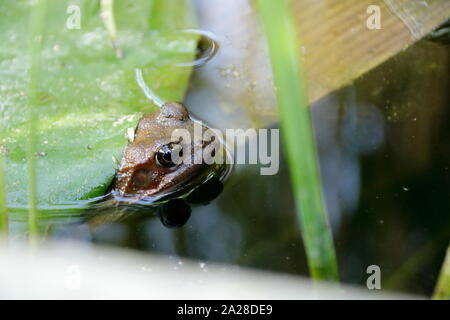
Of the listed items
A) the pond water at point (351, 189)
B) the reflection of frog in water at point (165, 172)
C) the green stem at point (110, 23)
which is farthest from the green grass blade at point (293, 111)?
the green stem at point (110, 23)

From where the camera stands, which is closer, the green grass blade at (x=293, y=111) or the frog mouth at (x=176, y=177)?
the green grass blade at (x=293, y=111)

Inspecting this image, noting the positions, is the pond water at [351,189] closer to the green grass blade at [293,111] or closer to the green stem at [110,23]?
the green stem at [110,23]

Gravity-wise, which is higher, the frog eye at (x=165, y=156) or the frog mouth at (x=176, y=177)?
the frog eye at (x=165, y=156)

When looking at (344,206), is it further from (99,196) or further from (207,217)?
(99,196)

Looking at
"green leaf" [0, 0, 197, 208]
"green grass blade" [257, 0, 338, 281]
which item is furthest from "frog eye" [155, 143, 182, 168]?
"green grass blade" [257, 0, 338, 281]

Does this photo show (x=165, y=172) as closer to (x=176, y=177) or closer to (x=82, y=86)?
(x=176, y=177)

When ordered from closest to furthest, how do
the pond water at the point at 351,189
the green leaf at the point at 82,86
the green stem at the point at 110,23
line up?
1. the pond water at the point at 351,189
2. the green leaf at the point at 82,86
3. the green stem at the point at 110,23
